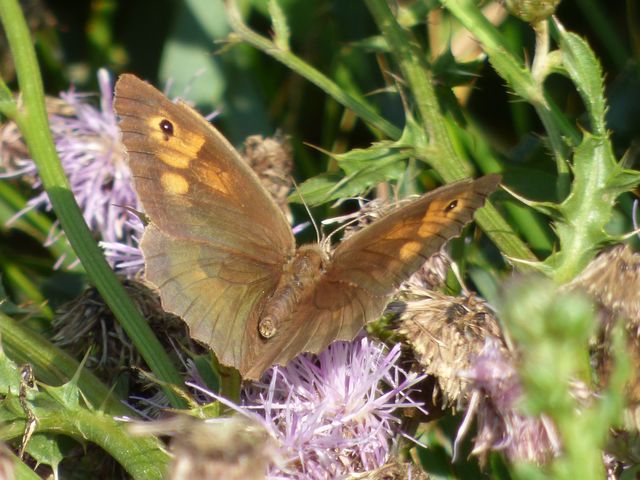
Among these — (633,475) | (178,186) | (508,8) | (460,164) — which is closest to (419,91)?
(460,164)

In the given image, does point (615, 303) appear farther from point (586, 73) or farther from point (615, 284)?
point (586, 73)

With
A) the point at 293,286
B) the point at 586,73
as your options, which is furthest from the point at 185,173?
the point at 586,73

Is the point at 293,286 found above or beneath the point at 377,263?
beneath

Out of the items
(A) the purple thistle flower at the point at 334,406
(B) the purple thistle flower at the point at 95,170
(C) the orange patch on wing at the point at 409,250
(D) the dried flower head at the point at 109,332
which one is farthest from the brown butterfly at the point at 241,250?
(B) the purple thistle flower at the point at 95,170

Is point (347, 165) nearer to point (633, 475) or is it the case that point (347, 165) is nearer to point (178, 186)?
point (178, 186)

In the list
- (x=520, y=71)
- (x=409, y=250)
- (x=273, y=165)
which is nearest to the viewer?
(x=409, y=250)

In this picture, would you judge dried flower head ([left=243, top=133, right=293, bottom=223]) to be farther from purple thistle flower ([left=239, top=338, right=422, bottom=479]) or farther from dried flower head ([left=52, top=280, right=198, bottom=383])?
purple thistle flower ([left=239, top=338, right=422, bottom=479])

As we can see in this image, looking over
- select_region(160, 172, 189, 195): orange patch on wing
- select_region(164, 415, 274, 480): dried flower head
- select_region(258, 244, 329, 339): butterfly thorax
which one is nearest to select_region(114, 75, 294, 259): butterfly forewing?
select_region(160, 172, 189, 195): orange patch on wing
